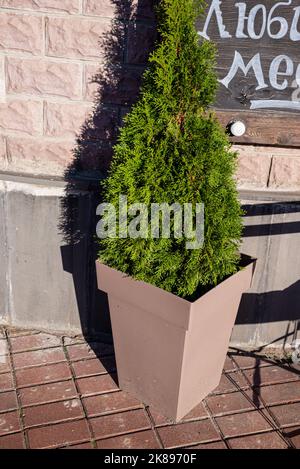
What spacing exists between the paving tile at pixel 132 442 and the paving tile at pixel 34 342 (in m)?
1.01

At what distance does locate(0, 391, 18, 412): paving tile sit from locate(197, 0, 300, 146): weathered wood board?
210cm

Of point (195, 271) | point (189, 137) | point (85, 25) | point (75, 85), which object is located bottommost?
point (195, 271)

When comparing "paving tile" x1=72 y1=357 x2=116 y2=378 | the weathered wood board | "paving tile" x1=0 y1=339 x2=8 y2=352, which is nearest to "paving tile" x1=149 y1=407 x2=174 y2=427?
"paving tile" x1=72 y1=357 x2=116 y2=378

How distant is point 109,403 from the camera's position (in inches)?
142

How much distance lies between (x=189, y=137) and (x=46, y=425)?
1813mm

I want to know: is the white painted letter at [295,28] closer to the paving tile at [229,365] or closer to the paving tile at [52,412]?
the paving tile at [229,365]

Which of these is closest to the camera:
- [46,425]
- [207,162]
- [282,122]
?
[207,162]

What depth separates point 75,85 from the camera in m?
3.74

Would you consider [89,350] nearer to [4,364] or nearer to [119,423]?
[4,364]

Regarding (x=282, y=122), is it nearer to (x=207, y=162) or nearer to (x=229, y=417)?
(x=207, y=162)

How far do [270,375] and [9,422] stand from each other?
1691 millimetres

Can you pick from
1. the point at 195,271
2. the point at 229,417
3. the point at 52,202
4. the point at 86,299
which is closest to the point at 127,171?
the point at 195,271

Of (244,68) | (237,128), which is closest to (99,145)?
(237,128)

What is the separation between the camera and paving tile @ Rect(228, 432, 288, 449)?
10.8 feet
